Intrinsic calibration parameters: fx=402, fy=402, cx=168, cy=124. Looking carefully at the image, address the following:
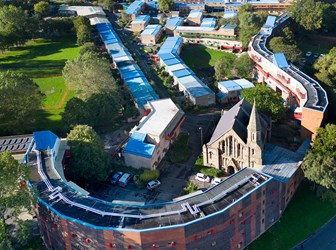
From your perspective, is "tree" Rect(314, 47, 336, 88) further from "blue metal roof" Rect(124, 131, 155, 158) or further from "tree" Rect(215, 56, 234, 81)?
"blue metal roof" Rect(124, 131, 155, 158)

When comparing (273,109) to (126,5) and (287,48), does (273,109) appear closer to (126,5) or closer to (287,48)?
(287,48)

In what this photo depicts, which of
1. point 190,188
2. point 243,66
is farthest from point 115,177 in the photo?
point 243,66

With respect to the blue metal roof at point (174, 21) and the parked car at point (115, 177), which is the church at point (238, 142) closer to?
the parked car at point (115, 177)

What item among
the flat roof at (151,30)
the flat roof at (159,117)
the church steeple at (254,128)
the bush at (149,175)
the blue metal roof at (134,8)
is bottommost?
the bush at (149,175)

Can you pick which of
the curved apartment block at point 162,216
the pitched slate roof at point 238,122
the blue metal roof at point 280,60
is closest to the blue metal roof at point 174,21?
the blue metal roof at point 280,60

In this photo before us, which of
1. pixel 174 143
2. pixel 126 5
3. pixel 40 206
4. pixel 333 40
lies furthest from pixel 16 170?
pixel 126 5

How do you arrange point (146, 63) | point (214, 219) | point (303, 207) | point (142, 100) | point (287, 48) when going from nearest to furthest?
1. point (214, 219)
2. point (303, 207)
3. point (142, 100)
4. point (287, 48)
5. point (146, 63)

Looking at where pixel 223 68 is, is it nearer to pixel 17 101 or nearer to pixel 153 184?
pixel 153 184
